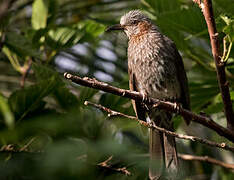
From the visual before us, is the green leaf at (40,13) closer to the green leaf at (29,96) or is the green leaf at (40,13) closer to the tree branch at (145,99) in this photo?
the green leaf at (29,96)

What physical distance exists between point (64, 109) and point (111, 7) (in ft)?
5.17

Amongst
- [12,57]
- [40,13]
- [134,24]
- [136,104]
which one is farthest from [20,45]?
[134,24]

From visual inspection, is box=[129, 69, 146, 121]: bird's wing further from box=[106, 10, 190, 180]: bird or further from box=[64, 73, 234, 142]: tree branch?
box=[64, 73, 234, 142]: tree branch

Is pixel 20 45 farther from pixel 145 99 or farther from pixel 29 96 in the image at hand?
pixel 145 99

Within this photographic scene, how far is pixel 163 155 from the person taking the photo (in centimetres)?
308

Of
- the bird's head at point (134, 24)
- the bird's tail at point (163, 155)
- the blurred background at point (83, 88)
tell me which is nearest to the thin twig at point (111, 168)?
the blurred background at point (83, 88)

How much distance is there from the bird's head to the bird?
14 cm

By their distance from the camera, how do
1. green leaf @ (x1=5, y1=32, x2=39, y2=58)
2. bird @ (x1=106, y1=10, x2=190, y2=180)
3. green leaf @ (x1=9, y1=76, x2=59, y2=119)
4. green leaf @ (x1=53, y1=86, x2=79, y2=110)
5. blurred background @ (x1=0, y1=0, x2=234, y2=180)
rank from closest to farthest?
1. blurred background @ (x1=0, y1=0, x2=234, y2=180)
2. green leaf @ (x1=9, y1=76, x2=59, y2=119)
3. green leaf @ (x1=53, y1=86, x2=79, y2=110)
4. green leaf @ (x1=5, y1=32, x2=39, y2=58)
5. bird @ (x1=106, y1=10, x2=190, y2=180)

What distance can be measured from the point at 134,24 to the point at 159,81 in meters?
0.77

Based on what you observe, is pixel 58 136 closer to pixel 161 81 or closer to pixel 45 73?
pixel 45 73

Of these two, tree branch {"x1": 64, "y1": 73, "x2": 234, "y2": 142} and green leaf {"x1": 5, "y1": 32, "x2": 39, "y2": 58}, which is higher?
green leaf {"x1": 5, "y1": 32, "x2": 39, "y2": 58}

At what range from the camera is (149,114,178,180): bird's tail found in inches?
106

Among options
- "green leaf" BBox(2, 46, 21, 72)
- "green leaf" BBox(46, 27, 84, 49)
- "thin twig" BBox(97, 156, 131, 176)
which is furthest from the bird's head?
"thin twig" BBox(97, 156, 131, 176)

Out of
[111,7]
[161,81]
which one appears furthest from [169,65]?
[111,7]
